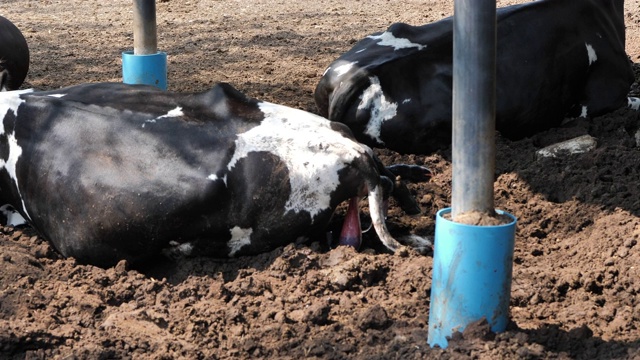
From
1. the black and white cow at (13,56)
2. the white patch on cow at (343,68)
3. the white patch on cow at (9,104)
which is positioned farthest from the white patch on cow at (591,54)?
the black and white cow at (13,56)

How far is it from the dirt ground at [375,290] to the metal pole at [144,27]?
6.42ft

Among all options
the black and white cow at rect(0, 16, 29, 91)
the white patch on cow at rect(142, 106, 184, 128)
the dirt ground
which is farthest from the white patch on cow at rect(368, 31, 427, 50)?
the black and white cow at rect(0, 16, 29, 91)

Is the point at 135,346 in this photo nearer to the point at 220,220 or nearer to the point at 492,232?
the point at 220,220

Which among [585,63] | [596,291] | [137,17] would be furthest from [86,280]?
[585,63]

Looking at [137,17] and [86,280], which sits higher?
[137,17]

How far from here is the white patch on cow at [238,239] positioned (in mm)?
4461

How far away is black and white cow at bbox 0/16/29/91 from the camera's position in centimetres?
747

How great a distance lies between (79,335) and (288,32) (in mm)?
6272

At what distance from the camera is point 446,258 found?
330 centimetres

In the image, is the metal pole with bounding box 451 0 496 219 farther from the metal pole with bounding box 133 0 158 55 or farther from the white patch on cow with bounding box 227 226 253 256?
the metal pole with bounding box 133 0 158 55

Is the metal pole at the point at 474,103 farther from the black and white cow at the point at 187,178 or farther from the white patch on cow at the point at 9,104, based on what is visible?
the white patch on cow at the point at 9,104

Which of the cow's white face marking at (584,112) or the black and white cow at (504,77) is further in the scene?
the cow's white face marking at (584,112)

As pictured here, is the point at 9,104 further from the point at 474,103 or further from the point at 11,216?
the point at 474,103

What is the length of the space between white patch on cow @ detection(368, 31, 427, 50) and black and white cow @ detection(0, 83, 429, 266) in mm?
1553
